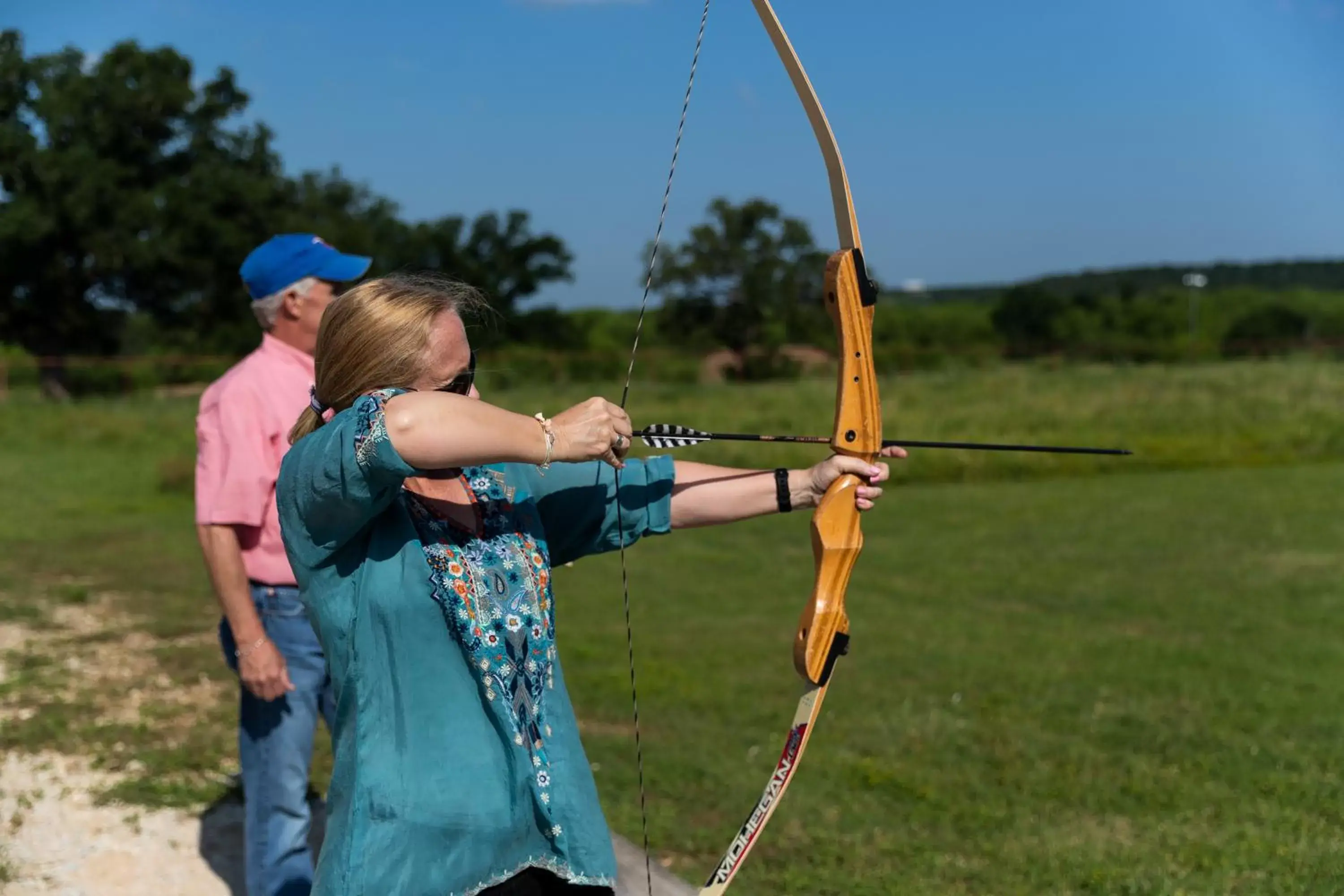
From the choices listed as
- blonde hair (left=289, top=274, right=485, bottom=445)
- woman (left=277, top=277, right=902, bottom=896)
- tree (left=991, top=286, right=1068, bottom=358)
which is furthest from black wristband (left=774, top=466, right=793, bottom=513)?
tree (left=991, top=286, right=1068, bottom=358)

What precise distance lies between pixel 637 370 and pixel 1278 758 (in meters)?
7.13

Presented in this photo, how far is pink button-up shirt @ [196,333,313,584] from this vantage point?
10.4ft

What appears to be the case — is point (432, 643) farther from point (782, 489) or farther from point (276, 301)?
point (276, 301)

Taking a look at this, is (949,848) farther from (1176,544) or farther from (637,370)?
(637,370)

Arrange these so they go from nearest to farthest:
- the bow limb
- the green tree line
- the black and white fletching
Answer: the black and white fletching → the bow limb → the green tree line

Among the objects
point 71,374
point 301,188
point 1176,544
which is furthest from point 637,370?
point 301,188

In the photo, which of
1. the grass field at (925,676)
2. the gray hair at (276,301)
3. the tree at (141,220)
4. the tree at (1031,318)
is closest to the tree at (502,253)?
the tree at (141,220)

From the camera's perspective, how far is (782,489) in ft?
8.15

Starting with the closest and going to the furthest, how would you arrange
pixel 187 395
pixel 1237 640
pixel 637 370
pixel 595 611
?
1. pixel 1237 640
2. pixel 595 611
3. pixel 637 370
4. pixel 187 395

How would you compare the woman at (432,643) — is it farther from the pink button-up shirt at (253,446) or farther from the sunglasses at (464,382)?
the pink button-up shirt at (253,446)

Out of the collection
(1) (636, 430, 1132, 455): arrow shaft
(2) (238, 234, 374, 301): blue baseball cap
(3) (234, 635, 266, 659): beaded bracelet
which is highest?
(2) (238, 234, 374, 301): blue baseball cap

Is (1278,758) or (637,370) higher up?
(637,370)

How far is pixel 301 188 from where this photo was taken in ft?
123

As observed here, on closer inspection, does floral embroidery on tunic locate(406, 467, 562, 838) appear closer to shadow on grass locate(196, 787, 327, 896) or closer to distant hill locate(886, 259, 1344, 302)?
shadow on grass locate(196, 787, 327, 896)
